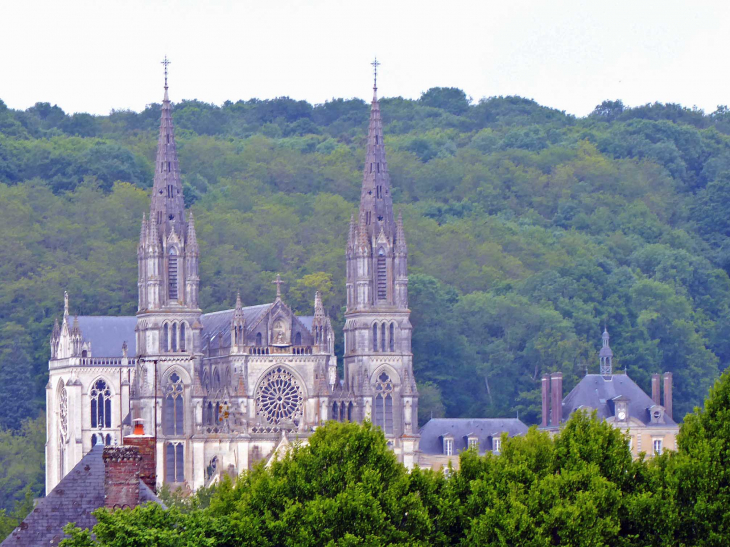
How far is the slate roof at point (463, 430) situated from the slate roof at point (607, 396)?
297cm

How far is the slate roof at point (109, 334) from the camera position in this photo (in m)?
114

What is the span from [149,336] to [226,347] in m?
4.12

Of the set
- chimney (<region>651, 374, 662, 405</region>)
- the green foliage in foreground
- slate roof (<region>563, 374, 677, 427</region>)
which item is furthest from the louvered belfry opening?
the green foliage in foreground

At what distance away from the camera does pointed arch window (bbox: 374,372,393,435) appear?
10988 cm

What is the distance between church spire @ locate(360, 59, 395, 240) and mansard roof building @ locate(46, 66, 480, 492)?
0.23ft

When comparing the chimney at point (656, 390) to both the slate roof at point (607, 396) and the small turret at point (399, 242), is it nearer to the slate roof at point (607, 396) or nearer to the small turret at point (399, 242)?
the slate roof at point (607, 396)

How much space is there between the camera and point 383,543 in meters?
54.5

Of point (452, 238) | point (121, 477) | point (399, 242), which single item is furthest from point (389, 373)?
point (121, 477)

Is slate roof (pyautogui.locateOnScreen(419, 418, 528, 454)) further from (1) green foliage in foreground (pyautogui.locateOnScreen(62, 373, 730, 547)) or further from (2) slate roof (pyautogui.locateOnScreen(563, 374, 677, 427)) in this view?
(1) green foliage in foreground (pyautogui.locateOnScreen(62, 373, 730, 547))

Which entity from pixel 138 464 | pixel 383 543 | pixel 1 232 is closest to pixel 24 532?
pixel 138 464

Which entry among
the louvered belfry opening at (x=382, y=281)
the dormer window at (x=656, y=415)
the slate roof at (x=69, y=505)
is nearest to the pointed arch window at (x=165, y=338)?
the louvered belfry opening at (x=382, y=281)

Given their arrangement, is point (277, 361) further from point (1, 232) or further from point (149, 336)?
point (1, 232)

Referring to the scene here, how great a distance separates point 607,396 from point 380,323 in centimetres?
1340

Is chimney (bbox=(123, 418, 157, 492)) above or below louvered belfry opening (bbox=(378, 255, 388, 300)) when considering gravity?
below
